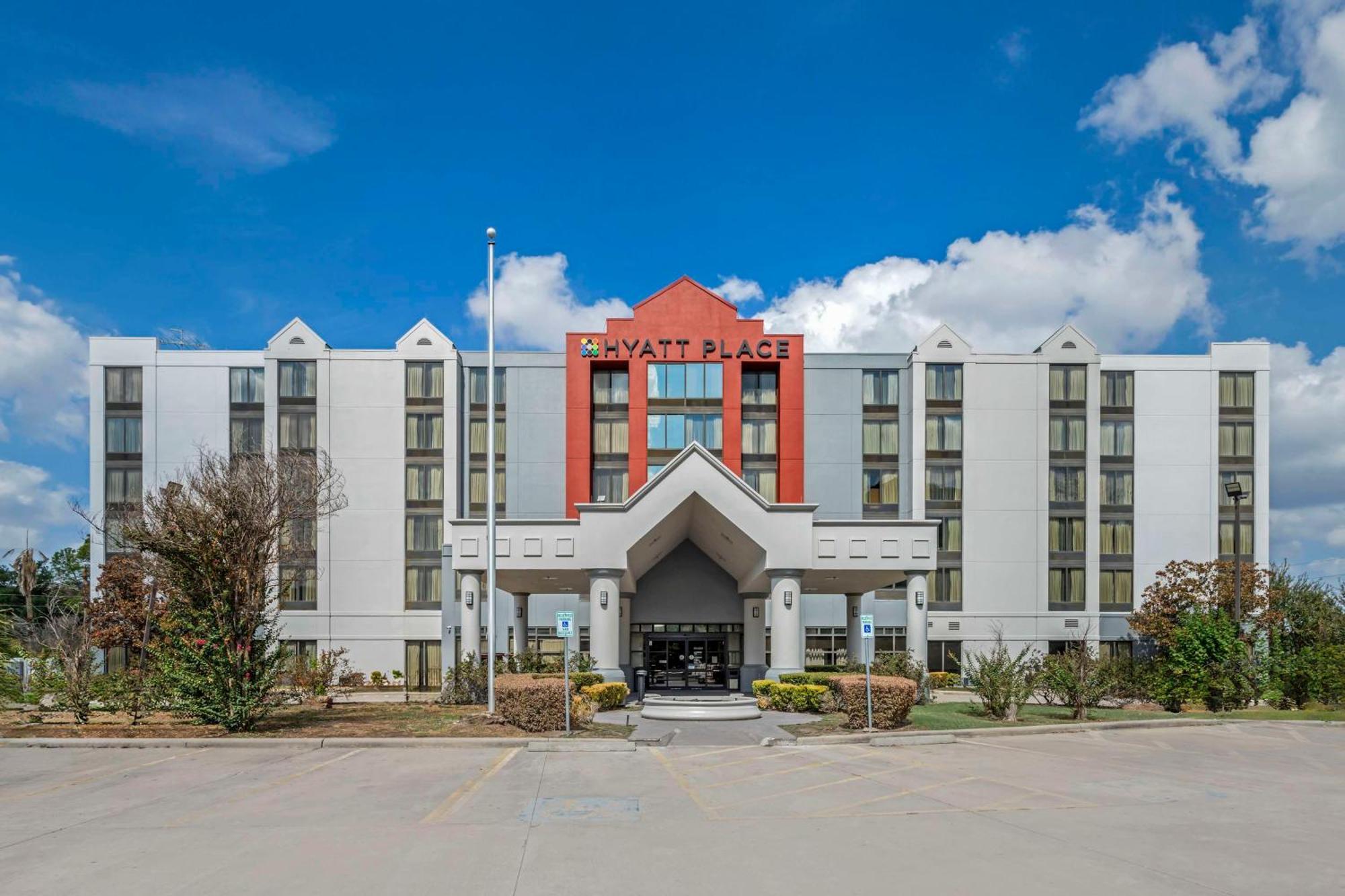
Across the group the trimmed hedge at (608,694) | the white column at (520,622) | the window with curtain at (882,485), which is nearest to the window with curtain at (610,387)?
the window with curtain at (882,485)

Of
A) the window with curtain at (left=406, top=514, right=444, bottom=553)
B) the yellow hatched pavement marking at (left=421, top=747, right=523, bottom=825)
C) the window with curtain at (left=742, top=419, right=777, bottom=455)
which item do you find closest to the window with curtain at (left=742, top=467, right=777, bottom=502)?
the window with curtain at (left=742, top=419, right=777, bottom=455)

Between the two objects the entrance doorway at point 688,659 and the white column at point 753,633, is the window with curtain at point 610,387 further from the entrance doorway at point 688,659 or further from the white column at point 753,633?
the white column at point 753,633

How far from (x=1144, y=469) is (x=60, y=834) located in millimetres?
51070

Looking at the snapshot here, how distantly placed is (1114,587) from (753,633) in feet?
74.9

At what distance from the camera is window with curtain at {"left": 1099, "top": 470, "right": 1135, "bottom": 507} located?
50031mm

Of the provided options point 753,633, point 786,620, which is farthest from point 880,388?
point 786,620

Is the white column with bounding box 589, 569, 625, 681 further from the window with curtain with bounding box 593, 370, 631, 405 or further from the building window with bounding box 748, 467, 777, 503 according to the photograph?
the window with curtain with bounding box 593, 370, 631, 405

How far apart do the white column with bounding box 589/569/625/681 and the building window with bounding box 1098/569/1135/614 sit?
3060 cm

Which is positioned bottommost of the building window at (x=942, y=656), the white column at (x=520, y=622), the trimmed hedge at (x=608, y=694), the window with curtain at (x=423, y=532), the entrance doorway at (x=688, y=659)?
the building window at (x=942, y=656)

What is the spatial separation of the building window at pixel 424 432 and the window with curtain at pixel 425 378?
1118 millimetres

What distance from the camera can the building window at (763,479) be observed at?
49562 millimetres

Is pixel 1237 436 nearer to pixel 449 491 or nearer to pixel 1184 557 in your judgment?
pixel 1184 557

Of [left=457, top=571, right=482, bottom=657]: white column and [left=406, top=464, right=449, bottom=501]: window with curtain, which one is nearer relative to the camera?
[left=457, top=571, right=482, bottom=657]: white column

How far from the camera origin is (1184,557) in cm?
4919
